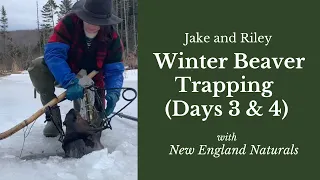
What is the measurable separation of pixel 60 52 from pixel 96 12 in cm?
34

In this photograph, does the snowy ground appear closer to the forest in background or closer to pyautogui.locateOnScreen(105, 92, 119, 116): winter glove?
pyautogui.locateOnScreen(105, 92, 119, 116): winter glove

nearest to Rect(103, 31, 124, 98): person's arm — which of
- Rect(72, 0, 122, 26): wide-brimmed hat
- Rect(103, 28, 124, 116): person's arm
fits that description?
Result: Rect(103, 28, 124, 116): person's arm

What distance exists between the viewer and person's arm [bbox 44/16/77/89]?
2389 mm

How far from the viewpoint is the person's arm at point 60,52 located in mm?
2389

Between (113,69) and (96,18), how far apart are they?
0.44 metres

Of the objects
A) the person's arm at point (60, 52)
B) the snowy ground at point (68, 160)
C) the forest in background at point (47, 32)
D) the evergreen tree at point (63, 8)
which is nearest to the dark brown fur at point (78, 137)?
the snowy ground at point (68, 160)

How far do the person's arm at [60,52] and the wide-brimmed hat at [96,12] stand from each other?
0.14 m

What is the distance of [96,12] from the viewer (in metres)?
2.42

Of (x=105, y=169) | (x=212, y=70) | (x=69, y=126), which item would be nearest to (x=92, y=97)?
(x=69, y=126)

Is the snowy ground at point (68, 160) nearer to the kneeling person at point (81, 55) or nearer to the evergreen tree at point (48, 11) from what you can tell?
the kneeling person at point (81, 55)

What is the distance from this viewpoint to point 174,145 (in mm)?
1848

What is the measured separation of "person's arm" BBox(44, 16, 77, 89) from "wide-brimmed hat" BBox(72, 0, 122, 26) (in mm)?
142

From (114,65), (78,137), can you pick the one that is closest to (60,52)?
(114,65)

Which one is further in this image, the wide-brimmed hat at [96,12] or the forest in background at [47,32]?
the forest in background at [47,32]
